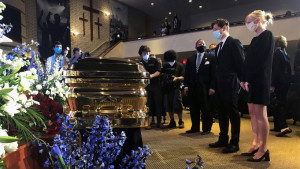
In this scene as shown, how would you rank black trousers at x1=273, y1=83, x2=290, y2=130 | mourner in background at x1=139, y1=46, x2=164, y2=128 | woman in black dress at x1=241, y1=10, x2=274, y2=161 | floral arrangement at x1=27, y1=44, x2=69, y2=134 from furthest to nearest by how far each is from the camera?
mourner in background at x1=139, y1=46, x2=164, y2=128 < black trousers at x1=273, y1=83, x2=290, y2=130 < woman in black dress at x1=241, y1=10, x2=274, y2=161 < floral arrangement at x1=27, y1=44, x2=69, y2=134

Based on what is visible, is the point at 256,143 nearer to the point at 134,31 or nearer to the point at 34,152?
the point at 34,152

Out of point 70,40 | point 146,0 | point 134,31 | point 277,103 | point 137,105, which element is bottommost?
point 277,103

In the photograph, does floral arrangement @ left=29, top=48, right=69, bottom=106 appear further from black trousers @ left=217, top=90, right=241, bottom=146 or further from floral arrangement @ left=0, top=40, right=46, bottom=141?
black trousers @ left=217, top=90, right=241, bottom=146

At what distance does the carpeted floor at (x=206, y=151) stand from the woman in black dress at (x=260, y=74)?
193mm

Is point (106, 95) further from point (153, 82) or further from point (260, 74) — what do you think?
point (153, 82)

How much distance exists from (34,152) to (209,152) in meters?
2.25

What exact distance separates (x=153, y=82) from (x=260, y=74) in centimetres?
229

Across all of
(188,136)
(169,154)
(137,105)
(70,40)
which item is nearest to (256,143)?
(169,154)

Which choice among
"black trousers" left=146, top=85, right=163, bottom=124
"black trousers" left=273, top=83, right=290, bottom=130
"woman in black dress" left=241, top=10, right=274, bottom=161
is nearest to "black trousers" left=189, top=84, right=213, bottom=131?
"black trousers" left=146, top=85, right=163, bottom=124

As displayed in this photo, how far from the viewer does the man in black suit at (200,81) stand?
3.77m

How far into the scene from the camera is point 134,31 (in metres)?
18.6

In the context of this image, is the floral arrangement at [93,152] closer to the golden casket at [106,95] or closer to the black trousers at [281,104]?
the golden casket at [106,95]

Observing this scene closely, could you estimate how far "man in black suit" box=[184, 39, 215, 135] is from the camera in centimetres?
377

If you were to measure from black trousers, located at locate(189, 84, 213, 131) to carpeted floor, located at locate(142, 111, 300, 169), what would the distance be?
7.1 inches
